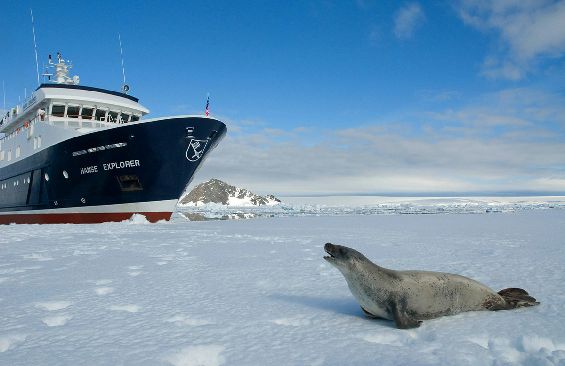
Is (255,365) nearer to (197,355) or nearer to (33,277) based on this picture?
(197,355)

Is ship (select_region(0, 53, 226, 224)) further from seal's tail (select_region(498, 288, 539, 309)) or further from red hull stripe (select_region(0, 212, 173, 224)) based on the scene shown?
seal's tail (select_region(498, 288, 539, 309))

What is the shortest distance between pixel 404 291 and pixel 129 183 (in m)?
14.8

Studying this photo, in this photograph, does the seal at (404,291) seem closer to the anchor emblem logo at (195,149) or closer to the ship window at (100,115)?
the anchor emblem logo at (195,149)

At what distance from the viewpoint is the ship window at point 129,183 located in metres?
15.7

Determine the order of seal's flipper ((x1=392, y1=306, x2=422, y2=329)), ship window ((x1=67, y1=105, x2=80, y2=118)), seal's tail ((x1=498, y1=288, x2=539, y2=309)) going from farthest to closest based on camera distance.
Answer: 1. ship window ((x1=67, y1=105, x2=80, y2=118))
2. seal's tail ((x1=498, y1=288, x2=539, y2=309))
3. seal's flipper ((x1=392, y1=306, x2=422, y2=329))

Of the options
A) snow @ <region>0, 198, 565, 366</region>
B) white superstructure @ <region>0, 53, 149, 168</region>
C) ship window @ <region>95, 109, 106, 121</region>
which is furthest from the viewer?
ship window @ <region>95, 109, 106, 121</region>

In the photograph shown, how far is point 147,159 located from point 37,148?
660 centimetres

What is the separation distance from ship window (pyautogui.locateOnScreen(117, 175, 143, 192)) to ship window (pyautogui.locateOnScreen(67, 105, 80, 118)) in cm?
606

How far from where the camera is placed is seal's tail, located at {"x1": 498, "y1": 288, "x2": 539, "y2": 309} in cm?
351

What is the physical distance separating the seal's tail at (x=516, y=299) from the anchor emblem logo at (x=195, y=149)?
14155 millimetres

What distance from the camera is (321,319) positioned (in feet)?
10.8

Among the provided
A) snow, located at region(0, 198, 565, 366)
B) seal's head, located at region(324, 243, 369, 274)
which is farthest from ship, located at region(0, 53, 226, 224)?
seal's head, located at region(324, 243, 369, 274)

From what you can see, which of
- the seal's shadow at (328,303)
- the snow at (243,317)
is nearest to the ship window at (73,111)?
the snow at (243,317)

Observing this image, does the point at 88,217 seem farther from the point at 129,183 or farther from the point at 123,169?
the point at 123,169
